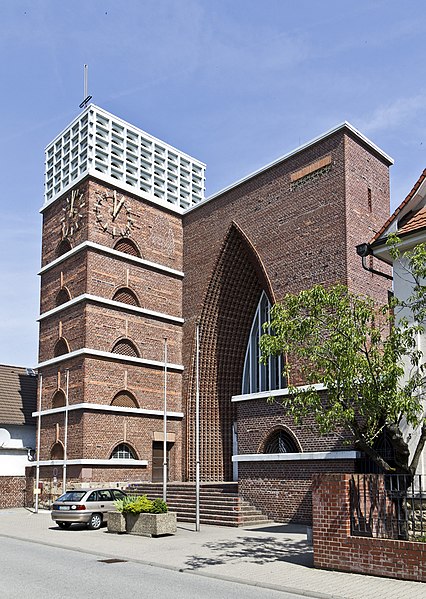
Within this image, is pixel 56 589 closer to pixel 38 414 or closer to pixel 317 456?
pixel 317 456

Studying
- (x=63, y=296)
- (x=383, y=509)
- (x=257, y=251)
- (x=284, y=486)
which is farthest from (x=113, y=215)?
(x=383, y=509)

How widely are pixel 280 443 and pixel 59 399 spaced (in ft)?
38.2

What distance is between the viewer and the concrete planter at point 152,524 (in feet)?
59.9

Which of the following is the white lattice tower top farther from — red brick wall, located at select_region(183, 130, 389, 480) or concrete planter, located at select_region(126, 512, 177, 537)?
concrete planter, located at select_region(126, 512, 177, 537)

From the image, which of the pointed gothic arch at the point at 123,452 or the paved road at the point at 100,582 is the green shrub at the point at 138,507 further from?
the pointed gothic arch at the point at 123,452

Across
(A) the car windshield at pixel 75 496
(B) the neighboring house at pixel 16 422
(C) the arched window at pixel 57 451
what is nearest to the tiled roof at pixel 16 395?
(B) the neighboring house at pixel 16 422

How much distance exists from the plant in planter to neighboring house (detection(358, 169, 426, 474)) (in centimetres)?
680

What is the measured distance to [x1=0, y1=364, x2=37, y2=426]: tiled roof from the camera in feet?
112

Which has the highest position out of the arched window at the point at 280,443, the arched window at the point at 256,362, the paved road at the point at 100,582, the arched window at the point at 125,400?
the arched window at the point at 256,362

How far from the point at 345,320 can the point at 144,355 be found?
19.9m

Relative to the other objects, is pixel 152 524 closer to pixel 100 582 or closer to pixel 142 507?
pixel 142 507

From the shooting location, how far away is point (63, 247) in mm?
32812

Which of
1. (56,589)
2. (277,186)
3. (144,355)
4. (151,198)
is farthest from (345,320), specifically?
(151,198)

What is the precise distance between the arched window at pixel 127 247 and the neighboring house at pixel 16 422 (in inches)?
387
